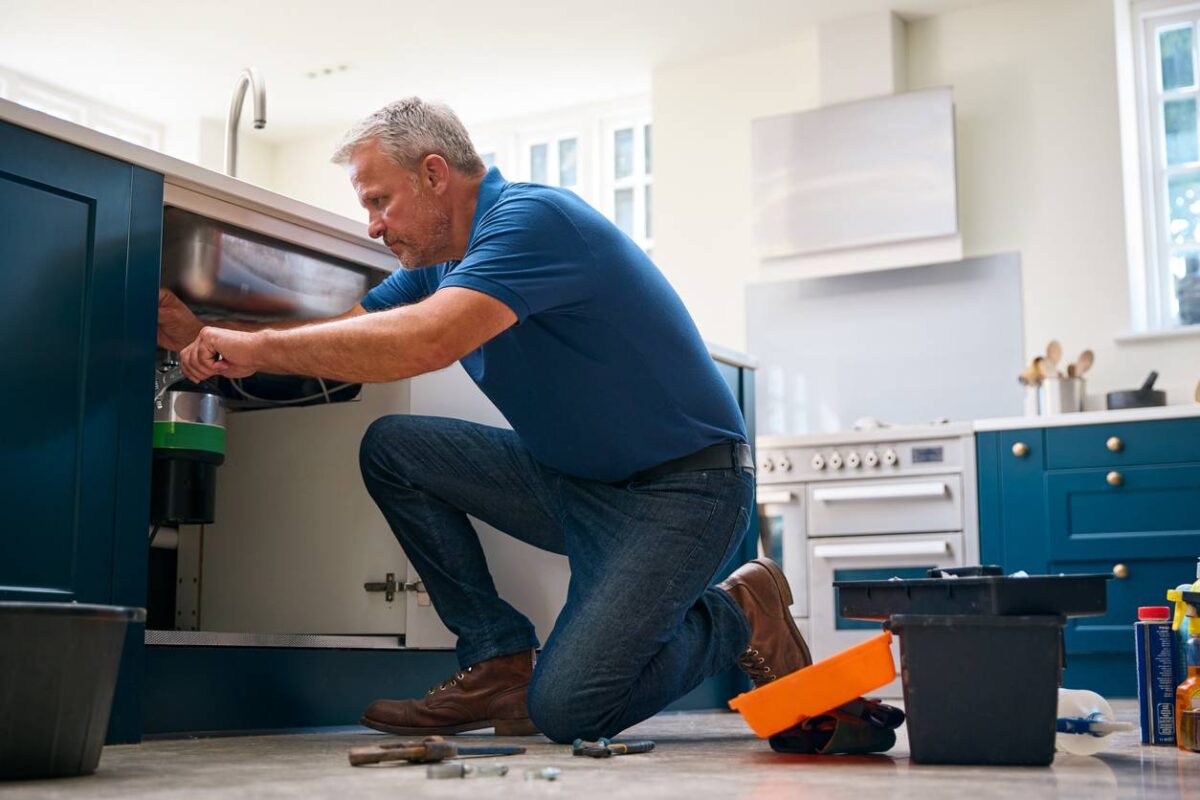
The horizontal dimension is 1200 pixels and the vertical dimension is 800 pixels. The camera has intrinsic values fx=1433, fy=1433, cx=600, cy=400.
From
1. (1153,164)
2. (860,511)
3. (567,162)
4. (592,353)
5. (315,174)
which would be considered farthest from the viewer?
(315,174)

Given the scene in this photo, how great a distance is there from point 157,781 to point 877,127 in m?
4.38

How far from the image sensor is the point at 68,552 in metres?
2.00

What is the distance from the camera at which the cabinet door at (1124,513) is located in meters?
4.24

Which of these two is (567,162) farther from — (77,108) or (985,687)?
(985,687)

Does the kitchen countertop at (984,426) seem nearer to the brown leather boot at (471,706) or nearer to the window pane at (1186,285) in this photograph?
the window pane at (1186,285)

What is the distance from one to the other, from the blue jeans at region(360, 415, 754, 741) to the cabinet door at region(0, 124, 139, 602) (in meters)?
0.54

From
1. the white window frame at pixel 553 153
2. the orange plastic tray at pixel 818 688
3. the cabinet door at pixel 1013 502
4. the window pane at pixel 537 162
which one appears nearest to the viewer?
the orange plastic tray at pixel 818 688

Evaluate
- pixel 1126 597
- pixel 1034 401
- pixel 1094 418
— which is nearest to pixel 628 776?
pixel 1126 597

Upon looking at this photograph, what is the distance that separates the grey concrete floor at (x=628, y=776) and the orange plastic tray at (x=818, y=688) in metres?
0.06

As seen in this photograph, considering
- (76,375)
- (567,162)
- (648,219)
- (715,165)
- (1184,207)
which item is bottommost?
(76,375)

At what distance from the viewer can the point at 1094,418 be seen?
4414mm

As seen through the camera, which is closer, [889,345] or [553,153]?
[889,345]

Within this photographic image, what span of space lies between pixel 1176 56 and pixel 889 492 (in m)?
2.06

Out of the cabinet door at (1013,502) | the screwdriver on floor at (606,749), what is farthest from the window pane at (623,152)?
the screwdriver on floor at (606,749)
